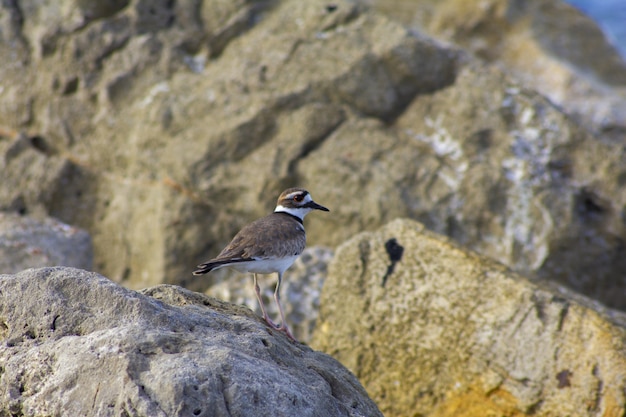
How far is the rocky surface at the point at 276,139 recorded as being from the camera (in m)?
9.70

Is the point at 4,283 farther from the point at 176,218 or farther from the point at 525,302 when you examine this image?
the point at 176,218

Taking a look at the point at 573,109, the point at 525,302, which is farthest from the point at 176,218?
the point at 573,109

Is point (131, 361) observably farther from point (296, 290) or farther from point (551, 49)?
point (551, 49)

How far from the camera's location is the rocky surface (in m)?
9.70

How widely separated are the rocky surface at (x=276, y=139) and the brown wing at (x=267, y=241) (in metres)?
2.57

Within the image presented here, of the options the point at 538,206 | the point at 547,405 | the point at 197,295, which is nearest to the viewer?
the point at 197,295

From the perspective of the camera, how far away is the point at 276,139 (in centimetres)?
1014

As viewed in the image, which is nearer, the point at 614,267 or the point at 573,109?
the point at 614,267

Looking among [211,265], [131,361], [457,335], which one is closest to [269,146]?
[211,265]

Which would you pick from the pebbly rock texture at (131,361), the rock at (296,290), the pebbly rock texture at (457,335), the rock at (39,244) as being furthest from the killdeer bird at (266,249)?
the rock at (39,244)

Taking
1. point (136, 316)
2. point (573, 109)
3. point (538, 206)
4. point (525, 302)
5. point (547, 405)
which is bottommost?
point (573, 109)

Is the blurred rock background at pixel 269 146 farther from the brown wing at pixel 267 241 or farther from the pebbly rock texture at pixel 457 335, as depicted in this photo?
the brown wing at pixel 267 241

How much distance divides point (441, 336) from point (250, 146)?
4.41 meters

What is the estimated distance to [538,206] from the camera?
961cm
